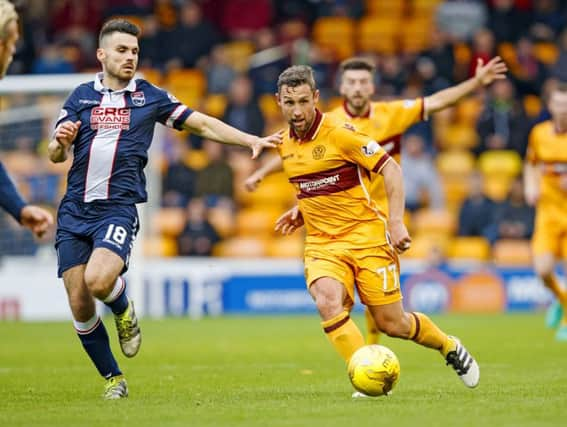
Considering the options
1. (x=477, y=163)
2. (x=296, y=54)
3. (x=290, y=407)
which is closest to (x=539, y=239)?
(x=290, y=407)

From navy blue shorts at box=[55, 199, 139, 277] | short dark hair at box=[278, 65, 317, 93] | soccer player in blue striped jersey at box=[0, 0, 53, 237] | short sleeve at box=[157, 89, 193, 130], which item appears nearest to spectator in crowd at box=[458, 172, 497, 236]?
short sleeve at box=[157, 89, 193, 130]

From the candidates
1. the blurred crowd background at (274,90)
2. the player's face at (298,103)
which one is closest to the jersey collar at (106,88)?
the player's face at (298,103)

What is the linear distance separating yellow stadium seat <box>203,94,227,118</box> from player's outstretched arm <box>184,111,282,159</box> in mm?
13911

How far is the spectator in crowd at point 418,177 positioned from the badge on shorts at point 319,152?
476 inches

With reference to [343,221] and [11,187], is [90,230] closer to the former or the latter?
[11,187]

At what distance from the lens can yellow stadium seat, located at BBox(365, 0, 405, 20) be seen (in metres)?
25.4

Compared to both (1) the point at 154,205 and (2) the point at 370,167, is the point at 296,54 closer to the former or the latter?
(1) the point at 154,205

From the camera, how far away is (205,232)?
2039 centimetres

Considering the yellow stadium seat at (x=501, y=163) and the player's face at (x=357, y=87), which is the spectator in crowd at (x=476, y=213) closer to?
the yellow stadium seat at (x=501, y=163)

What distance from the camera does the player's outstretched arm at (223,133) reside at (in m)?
8.48

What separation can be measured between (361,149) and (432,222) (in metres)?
12.8

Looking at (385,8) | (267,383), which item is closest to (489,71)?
(267,383)

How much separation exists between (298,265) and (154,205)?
2.63m

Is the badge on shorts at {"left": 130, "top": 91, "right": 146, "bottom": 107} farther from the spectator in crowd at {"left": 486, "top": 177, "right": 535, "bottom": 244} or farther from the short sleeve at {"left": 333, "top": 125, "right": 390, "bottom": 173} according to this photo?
the spectator in crowd at {"left": 486, "top": 177, "right": 535, "bottom": 244}
